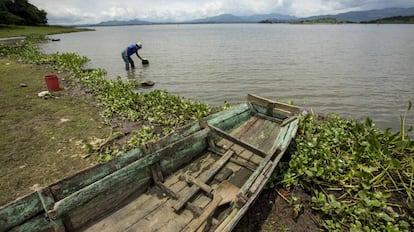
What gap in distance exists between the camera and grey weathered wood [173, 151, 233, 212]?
11.4 ft

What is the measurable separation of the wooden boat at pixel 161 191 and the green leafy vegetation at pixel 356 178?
0.69 metres

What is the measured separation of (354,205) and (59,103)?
983cm

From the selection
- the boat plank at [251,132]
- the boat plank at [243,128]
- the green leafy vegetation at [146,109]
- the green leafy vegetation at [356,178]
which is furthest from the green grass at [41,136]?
the green leafy vegetation at [356,178]

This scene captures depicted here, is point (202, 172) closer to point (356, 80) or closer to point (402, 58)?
point (356, 80)

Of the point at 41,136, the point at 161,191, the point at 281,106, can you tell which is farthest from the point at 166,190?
the point at 41,136

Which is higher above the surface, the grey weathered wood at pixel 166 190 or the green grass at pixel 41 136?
the grey weathered wood at pixel 166 190

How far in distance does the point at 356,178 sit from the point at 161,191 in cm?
367

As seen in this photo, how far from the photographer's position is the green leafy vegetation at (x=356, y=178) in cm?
351

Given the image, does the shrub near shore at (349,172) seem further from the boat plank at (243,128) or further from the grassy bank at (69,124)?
the boat plank at (243,128)

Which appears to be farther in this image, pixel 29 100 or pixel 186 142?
pixel 29 100

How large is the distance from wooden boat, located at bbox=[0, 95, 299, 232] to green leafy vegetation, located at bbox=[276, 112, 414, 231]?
27.2 inches

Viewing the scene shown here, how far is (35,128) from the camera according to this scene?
21.6 ft

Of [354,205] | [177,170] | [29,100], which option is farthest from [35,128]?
[354,205]

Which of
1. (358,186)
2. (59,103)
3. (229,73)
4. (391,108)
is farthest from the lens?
(229,73)
